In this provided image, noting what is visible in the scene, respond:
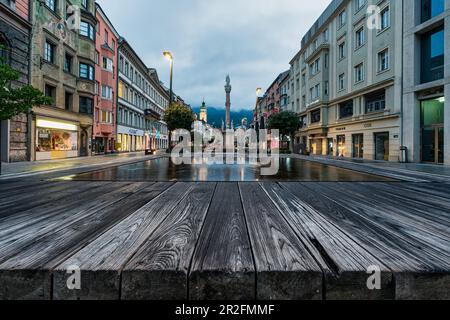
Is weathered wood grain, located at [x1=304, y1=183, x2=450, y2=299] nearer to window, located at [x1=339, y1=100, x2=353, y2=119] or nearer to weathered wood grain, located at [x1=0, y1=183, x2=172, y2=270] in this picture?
weathered wood grain, located at [x1=0, y1=183, x2=172, y2=270]

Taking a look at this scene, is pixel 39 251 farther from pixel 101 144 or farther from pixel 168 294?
pixel 101 144

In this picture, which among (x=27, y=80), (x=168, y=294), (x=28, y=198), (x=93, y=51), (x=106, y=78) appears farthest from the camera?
(x=106, y=78)

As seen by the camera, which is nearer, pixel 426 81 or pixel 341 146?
pixel 426 81

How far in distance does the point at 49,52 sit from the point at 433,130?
30429 mm

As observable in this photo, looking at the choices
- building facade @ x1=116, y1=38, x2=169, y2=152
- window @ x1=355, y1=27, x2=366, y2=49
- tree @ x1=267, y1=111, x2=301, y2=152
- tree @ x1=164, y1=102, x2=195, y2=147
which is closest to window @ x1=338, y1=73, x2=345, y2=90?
window @ x1=355, y1=27, x2=366, y2=49

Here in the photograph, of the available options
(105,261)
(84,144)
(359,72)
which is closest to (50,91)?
(84,144)

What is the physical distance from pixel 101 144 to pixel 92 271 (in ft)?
96.0

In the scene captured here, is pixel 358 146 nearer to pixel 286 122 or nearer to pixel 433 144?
pixel 433 144

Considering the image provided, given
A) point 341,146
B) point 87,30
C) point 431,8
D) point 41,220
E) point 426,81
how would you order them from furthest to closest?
1. point 341,146
2. point 87,30
3. point 426,81
4. point 431,8
5. point 41,220

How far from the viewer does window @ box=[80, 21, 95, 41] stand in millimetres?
22606

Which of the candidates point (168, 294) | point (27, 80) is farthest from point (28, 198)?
point (27, 80)

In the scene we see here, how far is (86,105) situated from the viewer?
23.3 metres

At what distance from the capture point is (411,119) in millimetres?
17141

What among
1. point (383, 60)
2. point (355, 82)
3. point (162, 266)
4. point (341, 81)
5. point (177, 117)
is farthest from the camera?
point (177, 117)
